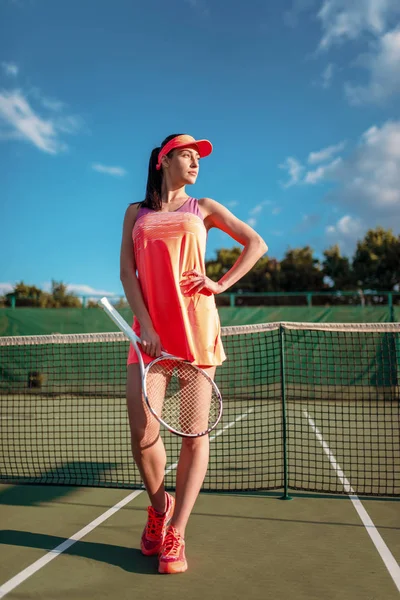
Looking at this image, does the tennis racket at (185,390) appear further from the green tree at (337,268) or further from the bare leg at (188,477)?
the green tree at (337,268)

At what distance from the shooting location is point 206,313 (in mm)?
2457

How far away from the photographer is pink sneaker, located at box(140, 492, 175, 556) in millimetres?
2621

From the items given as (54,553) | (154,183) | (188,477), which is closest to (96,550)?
(54,553)

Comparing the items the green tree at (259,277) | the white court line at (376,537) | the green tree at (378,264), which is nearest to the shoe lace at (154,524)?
the white court line at (376,537)

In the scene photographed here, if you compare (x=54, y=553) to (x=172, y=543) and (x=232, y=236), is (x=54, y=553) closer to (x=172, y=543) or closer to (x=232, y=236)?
(x=172, y=543)

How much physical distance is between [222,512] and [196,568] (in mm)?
999

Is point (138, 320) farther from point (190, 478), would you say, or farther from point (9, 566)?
point (9, 566)

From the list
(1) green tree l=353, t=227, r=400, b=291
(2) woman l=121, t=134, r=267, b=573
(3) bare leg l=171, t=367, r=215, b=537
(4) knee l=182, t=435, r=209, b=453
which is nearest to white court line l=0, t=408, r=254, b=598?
(2) woman l=121, t=134, r=267, b=573

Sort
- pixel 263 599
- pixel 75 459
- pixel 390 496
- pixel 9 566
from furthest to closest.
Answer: pixel 75 459, pixel 390 496, pixel 9 566, pixel 263 599

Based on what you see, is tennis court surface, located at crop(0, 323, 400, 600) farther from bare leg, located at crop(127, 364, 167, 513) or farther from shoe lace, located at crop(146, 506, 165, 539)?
bare leg, located at crop(127, 364, 167, 513)

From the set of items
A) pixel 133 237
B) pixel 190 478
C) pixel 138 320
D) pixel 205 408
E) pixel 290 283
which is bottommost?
pixel 190 478

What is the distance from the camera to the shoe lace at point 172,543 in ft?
7.98

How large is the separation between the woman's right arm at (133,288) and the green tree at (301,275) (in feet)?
152

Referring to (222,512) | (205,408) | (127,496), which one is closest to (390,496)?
(222,512)
